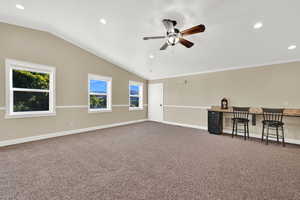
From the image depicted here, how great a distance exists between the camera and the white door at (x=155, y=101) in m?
6.83

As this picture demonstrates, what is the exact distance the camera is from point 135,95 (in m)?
6.95

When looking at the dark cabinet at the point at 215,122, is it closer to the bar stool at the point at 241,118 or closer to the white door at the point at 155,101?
the bar stool at the point at 241,118

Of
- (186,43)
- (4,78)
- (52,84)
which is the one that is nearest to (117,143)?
(52,84)

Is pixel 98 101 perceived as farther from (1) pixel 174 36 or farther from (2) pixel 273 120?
(2) pixel 273 120

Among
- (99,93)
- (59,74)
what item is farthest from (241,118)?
(59,74)

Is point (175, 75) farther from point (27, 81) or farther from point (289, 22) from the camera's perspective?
point (27, 81)

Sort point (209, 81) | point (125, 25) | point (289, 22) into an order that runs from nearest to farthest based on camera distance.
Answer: point (289, 22)
point (125, 25)
point (209, 81)

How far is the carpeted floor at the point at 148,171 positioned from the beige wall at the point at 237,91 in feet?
4.21

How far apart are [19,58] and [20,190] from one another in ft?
11.2

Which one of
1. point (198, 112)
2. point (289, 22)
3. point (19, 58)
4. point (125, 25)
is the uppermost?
point (125, 25)

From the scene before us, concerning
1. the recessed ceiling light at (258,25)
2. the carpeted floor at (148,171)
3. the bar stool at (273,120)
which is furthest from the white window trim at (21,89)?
the bar stool at (273,120)

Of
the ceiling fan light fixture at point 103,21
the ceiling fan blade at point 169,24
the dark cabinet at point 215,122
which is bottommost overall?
the dark cabinet at point 215,122

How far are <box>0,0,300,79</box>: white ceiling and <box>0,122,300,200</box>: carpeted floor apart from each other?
262cm

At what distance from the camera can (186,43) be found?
9.69 feet
